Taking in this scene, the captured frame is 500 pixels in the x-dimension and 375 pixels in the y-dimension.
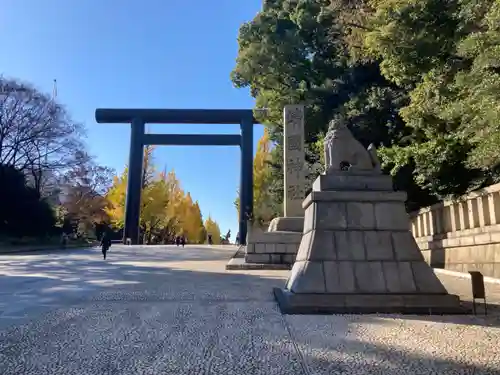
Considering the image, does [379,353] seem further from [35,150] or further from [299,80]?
[35,150]

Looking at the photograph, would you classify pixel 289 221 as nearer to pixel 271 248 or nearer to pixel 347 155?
pixel 271 248

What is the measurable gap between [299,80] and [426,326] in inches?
465

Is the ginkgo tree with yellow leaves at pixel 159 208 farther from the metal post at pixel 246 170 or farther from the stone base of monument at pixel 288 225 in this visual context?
the stone base of monument at pixel 288 225

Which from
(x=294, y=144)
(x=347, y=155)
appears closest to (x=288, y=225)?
(x=294, y=144)

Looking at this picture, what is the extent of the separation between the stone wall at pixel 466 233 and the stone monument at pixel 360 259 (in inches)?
123

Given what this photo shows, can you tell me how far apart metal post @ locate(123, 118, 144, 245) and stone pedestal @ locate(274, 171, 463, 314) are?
73.2ft

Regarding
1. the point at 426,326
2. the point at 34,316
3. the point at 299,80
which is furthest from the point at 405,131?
the point at 34,316

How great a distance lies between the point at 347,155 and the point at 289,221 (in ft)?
21.0

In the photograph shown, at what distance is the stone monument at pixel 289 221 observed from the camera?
955cm

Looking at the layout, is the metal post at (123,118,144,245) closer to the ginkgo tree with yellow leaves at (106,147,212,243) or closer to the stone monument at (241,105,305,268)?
the ginkgo tree with yellow leaves at (106,147,212,243)

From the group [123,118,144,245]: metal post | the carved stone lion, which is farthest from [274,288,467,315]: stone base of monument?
[123,118,144,245]: metal post

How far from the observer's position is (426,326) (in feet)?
10.4

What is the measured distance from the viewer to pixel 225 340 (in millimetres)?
2844

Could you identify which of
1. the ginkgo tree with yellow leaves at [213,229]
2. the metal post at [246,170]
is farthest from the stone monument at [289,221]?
the ginkgo tree with yellow leaves at [213,229]
